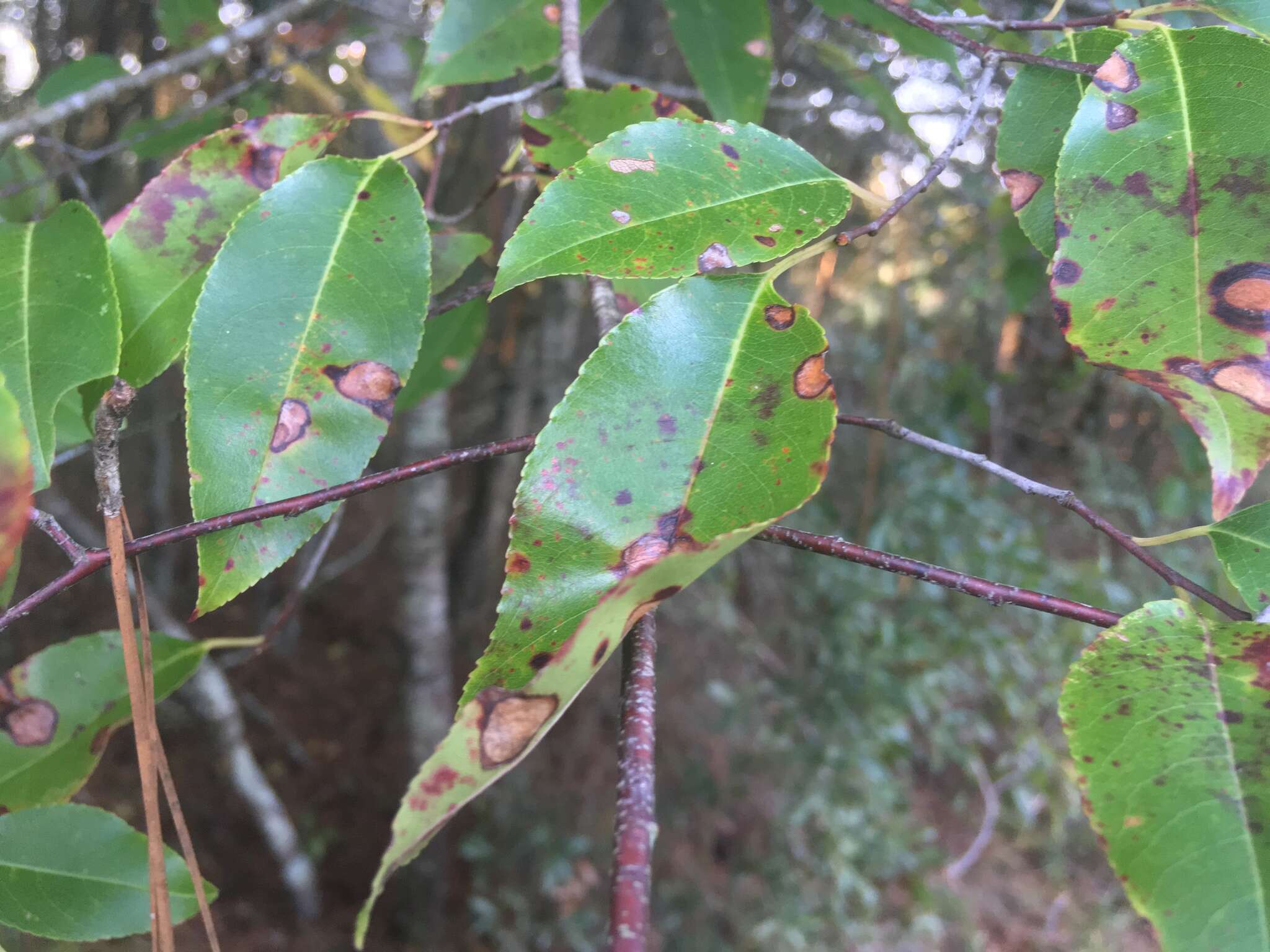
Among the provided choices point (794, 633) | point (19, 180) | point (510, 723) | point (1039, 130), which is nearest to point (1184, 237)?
point (1039, 130)

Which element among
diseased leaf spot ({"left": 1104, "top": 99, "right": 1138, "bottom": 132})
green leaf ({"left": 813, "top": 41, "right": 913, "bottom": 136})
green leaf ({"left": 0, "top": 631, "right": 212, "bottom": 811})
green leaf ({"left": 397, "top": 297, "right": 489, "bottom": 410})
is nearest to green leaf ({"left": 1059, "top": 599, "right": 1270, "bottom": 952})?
diseased leaf spot ({"left": 1104, "top": 99, "right": 1138, "bottom": 132})

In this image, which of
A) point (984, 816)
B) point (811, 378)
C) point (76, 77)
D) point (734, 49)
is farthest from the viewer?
point (984, 816)

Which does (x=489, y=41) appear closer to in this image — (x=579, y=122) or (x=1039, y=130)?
(x=579, y=122)

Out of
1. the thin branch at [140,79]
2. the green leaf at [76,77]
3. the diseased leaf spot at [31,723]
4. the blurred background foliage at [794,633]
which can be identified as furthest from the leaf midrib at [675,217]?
the blurred background foliage at [794,633]

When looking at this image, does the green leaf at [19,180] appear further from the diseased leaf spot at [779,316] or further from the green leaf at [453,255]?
Result: the diseased leaf spot at [779,316]

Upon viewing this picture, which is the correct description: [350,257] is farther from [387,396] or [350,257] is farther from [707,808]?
[707,808]

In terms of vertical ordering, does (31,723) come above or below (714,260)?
below
